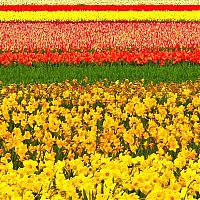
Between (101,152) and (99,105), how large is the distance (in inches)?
115

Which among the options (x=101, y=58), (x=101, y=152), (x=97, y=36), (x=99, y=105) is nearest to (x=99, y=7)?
(x=97, y=36)

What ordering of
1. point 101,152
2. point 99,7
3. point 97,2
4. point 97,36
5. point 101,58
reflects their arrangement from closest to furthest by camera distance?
point 101,152 → point 101,58 → point 97,36 → point 99,7 → point 97,2

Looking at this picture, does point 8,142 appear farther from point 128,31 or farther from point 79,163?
point 128,31

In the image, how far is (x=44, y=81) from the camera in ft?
42.1

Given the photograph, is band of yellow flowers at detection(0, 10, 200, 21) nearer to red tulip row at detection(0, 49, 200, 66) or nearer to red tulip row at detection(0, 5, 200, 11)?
red tulip row at detection(0, 5, 200, 11)

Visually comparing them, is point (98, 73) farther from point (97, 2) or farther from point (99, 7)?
point (97, 2)

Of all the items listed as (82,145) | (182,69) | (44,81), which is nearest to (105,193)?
(82,145)

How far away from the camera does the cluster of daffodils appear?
4527mm

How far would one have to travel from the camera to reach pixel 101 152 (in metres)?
7.05

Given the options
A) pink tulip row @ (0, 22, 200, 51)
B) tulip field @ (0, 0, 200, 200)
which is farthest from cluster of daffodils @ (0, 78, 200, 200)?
pink tulip row @ (0, 22, 200, 51)

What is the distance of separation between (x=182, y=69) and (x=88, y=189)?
33.2ft

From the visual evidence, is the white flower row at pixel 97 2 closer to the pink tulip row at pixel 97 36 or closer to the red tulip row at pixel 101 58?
the pink tulip row at pixel 97 36

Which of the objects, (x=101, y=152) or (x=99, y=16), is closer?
(x=101, y=152)

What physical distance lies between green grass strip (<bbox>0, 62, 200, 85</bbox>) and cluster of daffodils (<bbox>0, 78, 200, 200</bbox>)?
2.09 metres
